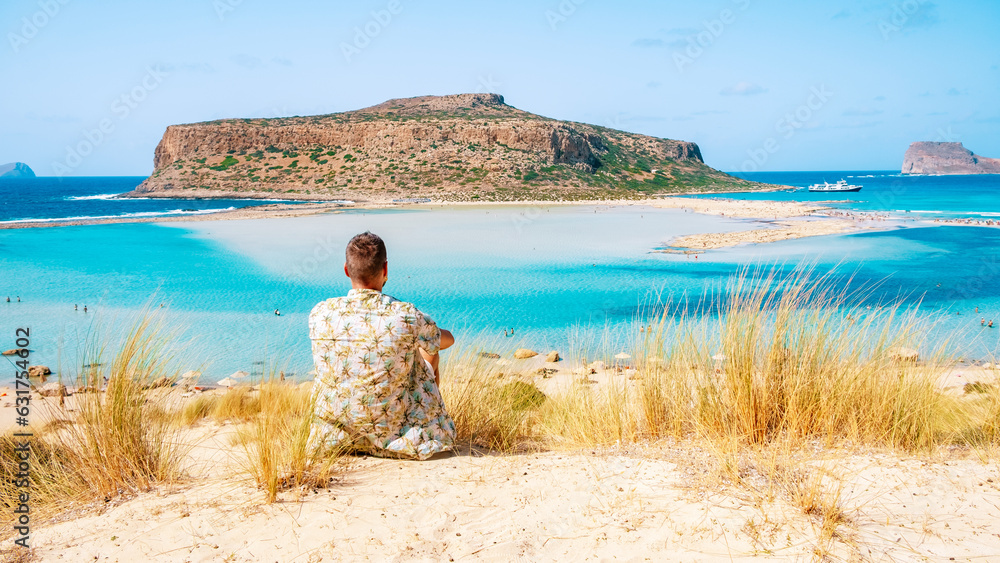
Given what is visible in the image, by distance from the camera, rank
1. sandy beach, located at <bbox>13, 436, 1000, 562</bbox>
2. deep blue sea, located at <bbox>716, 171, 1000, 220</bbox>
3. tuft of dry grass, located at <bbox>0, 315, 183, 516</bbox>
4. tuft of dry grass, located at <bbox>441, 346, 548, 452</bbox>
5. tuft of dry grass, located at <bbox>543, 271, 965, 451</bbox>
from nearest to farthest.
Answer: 1. sandy beach, located at <bbox>13, 436, 1000, 562</bbox>
2. tuft of dry grass, located at <bbox>0, 315, 183, 516</bbox>
3. tuft of dry grass, located at <bbox>543, 271, 965, 451</bbox>
4. tuft of dry grass, located at <bbox>441, 346, 548, 452</bbox>
5. deep blue sea, located at <bbox>716, 171, 1000, 220</bbox>

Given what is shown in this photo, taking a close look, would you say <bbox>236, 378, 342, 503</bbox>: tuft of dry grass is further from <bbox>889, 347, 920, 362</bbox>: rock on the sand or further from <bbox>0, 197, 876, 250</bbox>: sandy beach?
<bbox>0, 197, 876, 250</bbox>: sandy beach

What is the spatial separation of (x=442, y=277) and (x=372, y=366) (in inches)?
459

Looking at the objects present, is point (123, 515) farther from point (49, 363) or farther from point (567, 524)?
point (49, 363)

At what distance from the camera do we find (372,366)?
318 cm

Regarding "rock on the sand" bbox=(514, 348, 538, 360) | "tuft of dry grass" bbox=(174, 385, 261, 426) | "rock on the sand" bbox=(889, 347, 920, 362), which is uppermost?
"rock on the sand" bbox=(889, 347, 920, 362)

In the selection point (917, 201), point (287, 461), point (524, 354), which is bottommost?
point (524, 354)

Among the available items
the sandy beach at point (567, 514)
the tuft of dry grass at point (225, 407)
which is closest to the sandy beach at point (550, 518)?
the sandy beach at point (567, 514)

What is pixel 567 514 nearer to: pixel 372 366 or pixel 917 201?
pixel 372 366

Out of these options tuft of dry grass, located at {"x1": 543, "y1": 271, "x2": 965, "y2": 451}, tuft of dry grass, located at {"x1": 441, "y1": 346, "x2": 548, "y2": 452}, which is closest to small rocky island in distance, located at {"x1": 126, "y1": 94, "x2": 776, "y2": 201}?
tuft of dry grass, located at {"x1": 441, "y1": 346, "x2": 548, "y2": 452}

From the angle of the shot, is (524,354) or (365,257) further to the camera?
(524,354)

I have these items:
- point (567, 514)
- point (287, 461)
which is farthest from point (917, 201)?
point (287, 461)

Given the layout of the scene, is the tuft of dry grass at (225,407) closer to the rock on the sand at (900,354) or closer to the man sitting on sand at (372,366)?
the man sitting on sand at (372,366)

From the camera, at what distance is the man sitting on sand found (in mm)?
3164

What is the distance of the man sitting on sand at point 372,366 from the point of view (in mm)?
3164
